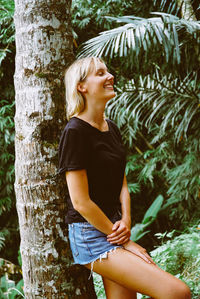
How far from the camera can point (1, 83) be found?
15.3ft

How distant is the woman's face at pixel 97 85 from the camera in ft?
5.01

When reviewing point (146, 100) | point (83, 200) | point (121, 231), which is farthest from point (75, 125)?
point (146, 100)

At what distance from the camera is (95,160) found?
4.75ft

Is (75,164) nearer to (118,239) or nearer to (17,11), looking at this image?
(118,239)

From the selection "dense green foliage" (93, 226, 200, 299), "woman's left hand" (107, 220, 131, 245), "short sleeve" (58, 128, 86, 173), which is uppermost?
"short sleeve" (58, 128, 86, 173)

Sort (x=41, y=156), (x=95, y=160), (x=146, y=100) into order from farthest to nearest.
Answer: (x=146, y=100) → (x=41, y=156) → (x=95, y=160)

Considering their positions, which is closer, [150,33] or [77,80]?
[77,80]

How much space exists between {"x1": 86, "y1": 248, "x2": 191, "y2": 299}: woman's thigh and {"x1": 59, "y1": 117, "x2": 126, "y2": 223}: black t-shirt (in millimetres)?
197

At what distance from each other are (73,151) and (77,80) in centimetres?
33

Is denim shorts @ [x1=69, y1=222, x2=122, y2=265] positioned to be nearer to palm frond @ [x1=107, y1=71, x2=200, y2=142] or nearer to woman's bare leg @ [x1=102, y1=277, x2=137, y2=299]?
woman's bare leg @ [x1=102, y1=277, x2=137, y2=299]

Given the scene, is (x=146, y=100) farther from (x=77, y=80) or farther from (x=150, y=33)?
(x=77, y=80)

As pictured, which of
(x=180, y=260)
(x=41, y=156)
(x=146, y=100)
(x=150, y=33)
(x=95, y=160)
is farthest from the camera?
(x=146, y=100)

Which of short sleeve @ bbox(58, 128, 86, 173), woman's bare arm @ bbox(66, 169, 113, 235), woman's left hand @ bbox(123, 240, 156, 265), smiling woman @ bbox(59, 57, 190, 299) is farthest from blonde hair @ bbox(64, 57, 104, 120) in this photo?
woman's left hand @ bbox(123, 240, 156, 265)

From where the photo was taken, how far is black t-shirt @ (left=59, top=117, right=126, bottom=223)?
4.62ft
